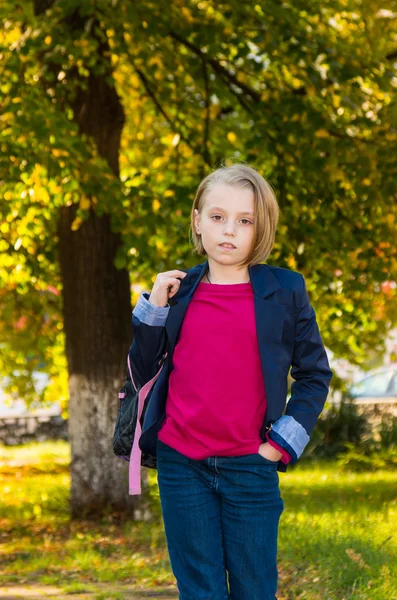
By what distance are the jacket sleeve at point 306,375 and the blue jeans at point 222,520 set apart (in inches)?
6.5

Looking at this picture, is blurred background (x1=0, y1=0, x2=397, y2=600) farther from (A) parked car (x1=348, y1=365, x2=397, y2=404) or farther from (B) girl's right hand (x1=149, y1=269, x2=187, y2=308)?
(A) parked car (x1=348, y1=365, x2=397, y2=404)

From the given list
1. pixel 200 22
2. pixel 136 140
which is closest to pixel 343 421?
pixel 136 140

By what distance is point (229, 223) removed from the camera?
3.26m

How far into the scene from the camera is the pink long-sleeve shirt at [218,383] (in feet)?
10.3

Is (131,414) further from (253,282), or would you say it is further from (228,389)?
(253,282)

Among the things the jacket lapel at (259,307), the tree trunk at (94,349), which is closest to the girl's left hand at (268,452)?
the jacket lapel at (259,307)

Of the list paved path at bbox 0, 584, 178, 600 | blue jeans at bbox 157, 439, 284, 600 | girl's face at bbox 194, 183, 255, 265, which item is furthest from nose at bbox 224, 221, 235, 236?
paved path at bbox 0, 584, 178, 600

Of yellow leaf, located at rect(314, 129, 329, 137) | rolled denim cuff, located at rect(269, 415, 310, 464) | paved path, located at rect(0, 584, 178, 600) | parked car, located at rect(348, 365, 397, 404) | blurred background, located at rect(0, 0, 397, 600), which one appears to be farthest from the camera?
parked car, located at rect(348, 365, 397, 404)

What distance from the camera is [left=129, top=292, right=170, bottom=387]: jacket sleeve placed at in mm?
3260

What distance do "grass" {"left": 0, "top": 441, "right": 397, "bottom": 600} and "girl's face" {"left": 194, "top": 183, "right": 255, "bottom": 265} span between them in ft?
8.10

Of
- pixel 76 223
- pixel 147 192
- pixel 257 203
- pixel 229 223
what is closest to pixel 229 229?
pixel 229 223

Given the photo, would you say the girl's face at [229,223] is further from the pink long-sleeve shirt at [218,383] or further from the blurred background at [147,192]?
the blurred background at [147,192]

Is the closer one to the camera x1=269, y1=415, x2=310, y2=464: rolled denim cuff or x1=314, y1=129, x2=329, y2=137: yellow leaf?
x1=269, y1=415, x2=310, y2=464: rolled denim cuff

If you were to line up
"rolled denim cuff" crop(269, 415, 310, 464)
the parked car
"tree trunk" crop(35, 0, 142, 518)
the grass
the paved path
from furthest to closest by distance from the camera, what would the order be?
1. the parked car
2. "tree trunk" crop(35, 0, 142, 518)
3. the paved path
4. the grass
5. "rolled denim cuff" crop(269, 415, 310, 464)
